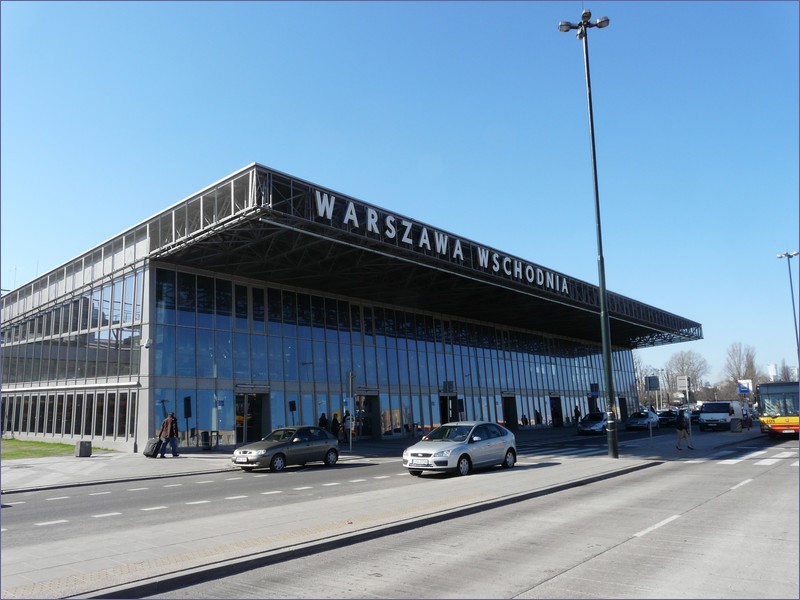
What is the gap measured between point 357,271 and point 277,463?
13.5 m

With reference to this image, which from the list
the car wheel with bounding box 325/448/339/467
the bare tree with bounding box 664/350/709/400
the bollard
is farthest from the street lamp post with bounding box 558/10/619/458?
the bare tree with bounding box 664/350/709/400

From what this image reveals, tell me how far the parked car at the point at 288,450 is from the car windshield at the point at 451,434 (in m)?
5.06

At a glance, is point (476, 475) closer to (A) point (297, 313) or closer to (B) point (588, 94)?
(B) point (588, 94)

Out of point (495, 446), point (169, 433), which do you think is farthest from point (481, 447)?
point (169, 433)

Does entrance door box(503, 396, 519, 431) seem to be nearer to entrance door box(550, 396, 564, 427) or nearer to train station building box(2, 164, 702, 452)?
train station building box(2, 164, 702, 452)

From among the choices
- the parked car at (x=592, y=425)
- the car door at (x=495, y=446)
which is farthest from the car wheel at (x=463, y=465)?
the parked car at (x=592, y=425)

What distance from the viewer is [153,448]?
25359mm

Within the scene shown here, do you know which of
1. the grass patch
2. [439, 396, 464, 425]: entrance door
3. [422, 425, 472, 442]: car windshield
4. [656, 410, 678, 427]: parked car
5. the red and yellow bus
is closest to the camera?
[422, 425, 472, 442]: car windshield

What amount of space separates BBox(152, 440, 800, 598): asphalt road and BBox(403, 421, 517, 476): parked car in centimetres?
526

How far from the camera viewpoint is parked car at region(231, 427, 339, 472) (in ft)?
66.7

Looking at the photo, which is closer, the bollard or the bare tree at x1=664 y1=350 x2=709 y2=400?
the bollard

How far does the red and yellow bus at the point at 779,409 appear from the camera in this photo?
29.7 m

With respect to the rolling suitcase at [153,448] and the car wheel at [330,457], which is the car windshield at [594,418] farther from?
the rolling suitcase at [153,448]

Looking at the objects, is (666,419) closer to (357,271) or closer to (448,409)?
(448,409)
